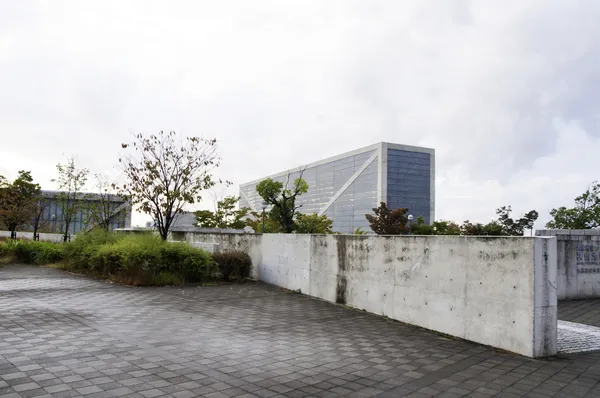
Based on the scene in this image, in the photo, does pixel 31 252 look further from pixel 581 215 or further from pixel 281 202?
pixel 581 215

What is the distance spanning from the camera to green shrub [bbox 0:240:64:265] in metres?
17.1

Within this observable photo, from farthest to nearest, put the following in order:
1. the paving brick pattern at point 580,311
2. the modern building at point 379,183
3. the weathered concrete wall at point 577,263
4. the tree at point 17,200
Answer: the modern building at point 379,183
the tree at point 17,200
the weathered concrete wall at point 577,263
the paving brick pattern at point 580,311

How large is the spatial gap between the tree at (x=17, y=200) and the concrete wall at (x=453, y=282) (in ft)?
74.2

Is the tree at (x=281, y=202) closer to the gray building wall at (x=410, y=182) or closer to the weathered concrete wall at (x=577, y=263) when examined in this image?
the weathered concrete wall at (x=577, y=263)

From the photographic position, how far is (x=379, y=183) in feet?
279

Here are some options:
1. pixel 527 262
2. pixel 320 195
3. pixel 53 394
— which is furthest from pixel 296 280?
pixel 320 195

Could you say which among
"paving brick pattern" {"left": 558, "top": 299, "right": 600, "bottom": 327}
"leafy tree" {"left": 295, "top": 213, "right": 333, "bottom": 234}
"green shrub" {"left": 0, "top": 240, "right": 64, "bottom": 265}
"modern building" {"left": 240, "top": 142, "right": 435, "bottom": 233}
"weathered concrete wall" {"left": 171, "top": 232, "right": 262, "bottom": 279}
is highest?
"modern building" {"left": 240, "top": 142, "right": 435, "bottom": 233}

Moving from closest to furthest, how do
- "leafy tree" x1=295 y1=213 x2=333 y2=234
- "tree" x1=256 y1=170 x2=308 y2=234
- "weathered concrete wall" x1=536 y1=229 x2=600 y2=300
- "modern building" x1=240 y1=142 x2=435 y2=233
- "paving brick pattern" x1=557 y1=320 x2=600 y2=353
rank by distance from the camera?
"paving brick pattern" x1=557 y1=320 x2=600 y2=353, "weathered concrete wall" x1=536 y1=229 x2=600 y2=300, "tree" x1=256 y1=170 x2=308 y2=234, "leafy tree" x1=295 y1=213 x2=333 y2=234, "modern building" x1=240 y1=142 x2=435 y2=233

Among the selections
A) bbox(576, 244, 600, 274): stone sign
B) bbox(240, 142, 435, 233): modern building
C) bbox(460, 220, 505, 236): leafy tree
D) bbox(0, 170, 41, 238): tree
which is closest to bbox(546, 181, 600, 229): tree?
bbox(460, 220, 505, 236): leafy tree

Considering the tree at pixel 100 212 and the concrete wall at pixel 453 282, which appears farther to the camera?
the tree at pixel 100 212

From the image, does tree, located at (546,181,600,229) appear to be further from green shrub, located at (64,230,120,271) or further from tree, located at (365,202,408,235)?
green shrub, located at (64,230,120,271)

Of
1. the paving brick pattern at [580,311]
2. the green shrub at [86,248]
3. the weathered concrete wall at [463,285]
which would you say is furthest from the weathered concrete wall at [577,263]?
the green shrub at [86,248]

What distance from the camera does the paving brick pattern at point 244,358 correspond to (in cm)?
418

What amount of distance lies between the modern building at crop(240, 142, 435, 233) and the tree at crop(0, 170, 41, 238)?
51565mm
